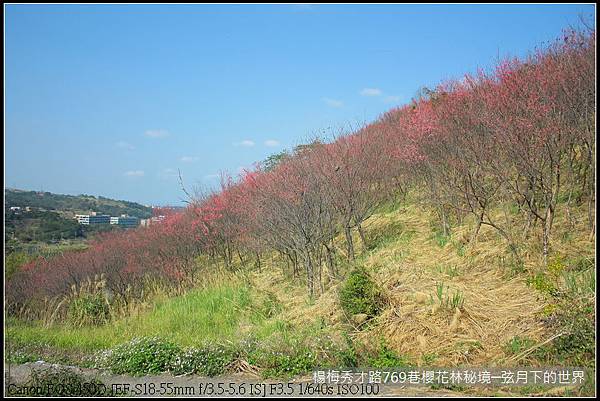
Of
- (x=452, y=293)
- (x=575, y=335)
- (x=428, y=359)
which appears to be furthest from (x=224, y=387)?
(x=575, y=335)

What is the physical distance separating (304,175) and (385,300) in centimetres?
378

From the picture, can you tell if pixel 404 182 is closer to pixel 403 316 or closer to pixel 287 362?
pixel 403 316

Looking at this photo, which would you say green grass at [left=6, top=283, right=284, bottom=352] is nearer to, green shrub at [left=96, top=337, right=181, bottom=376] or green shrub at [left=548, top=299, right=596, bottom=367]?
green shrub at [left=96, top=337, right=181, bottom=376]

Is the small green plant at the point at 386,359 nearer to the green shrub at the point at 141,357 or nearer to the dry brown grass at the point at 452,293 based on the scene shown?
the dry brown grass at the point at 452,293

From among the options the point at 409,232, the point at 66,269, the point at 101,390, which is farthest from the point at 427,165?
the point at 66,269

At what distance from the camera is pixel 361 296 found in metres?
6.65

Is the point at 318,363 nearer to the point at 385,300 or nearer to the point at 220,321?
the point at 385,300

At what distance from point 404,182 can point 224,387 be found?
9.79m

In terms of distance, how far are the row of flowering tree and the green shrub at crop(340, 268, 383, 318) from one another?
98.5 inches

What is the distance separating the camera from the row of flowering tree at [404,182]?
765cm

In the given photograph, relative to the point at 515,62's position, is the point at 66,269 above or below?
below

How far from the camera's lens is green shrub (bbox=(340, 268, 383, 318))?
259 inches

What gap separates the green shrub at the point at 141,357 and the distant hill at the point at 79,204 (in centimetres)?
1458

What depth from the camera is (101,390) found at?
495 centimetres
